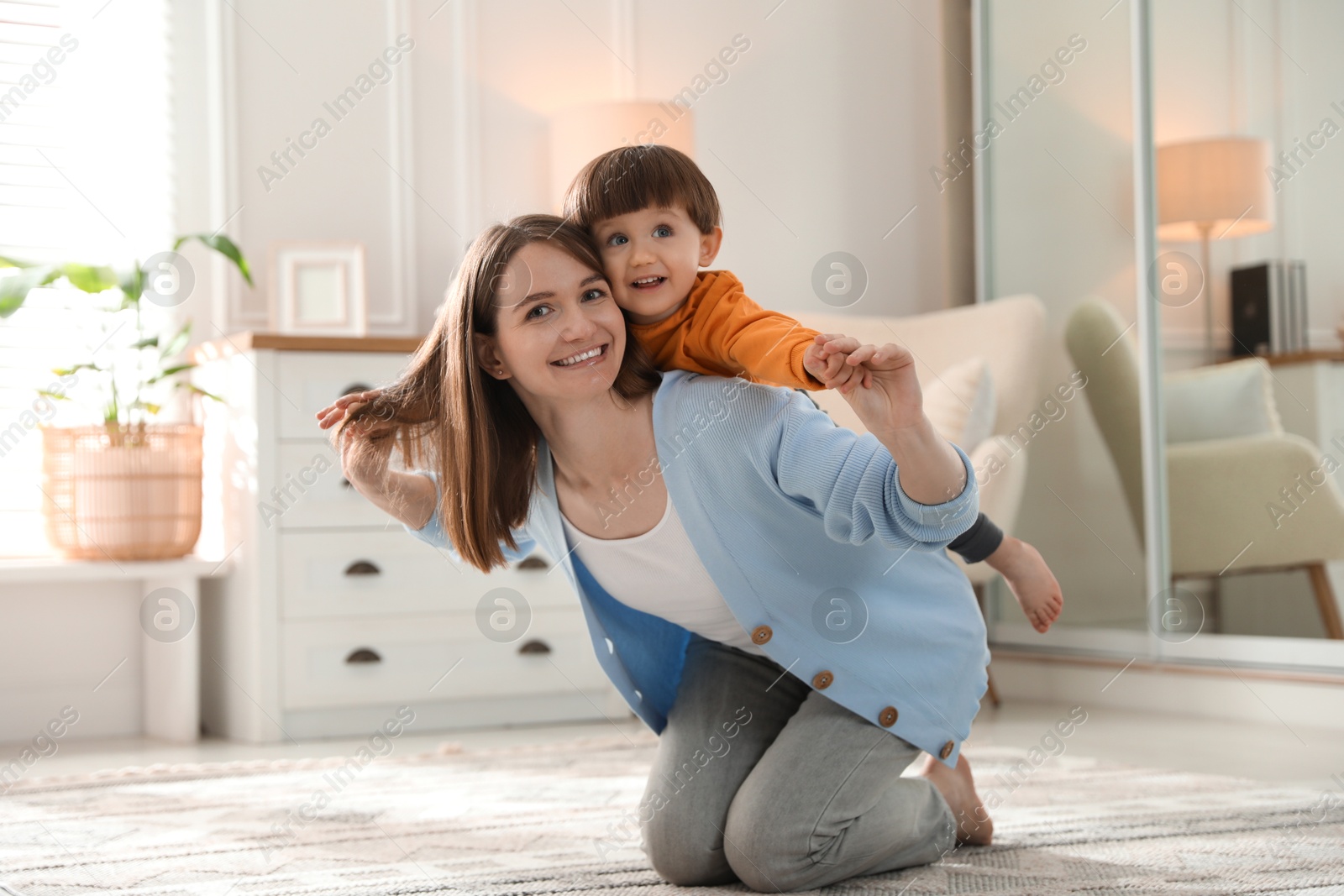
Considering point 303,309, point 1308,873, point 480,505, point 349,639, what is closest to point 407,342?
point 303,309

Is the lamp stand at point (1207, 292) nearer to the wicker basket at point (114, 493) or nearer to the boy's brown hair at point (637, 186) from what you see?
the boy's brown hair at point (637, 186)

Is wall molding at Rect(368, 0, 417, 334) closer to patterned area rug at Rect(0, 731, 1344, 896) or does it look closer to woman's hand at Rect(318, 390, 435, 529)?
patterned area rug at Rect(0, 731, 1344, 896)

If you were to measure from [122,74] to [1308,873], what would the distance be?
295cm

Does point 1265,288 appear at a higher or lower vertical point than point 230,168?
lower

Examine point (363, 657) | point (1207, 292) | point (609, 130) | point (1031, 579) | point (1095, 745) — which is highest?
point (609, 130)

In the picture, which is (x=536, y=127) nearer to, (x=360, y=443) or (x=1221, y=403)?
(x=1221, y=403)

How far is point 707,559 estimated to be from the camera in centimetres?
134

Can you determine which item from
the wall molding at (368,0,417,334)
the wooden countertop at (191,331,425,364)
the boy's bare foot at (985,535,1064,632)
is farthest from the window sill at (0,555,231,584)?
the boy's bare foot at (985,535,1064,632)

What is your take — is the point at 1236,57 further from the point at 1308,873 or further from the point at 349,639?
the point at 349,639

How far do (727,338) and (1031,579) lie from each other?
42cm

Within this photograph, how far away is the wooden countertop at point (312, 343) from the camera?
2592 mm

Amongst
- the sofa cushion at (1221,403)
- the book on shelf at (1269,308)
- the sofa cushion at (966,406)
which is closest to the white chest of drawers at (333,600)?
the sofa cushion at (966,406)

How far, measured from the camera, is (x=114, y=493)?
8.61 ft

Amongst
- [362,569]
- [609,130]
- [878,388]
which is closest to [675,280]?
[878,388]
